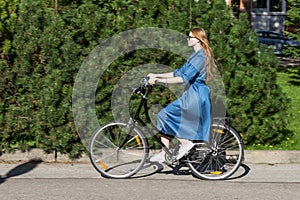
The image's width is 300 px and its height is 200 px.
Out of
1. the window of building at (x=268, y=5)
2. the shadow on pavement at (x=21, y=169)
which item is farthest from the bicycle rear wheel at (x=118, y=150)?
the window of building at (x=268, y=5)

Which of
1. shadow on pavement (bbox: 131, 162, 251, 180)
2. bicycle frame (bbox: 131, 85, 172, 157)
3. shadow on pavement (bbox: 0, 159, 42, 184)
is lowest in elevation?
shadow on pavement (bbox: 131, 162, 251, 180)

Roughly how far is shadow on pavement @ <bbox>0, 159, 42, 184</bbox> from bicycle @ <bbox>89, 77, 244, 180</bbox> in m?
0.93

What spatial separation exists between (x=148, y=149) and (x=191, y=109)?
717mm

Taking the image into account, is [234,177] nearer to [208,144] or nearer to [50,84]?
[208,144]

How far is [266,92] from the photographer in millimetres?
8797

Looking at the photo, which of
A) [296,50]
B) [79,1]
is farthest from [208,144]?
[296,50]

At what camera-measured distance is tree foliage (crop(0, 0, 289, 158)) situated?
8344mm

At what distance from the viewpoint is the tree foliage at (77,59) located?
8344mm

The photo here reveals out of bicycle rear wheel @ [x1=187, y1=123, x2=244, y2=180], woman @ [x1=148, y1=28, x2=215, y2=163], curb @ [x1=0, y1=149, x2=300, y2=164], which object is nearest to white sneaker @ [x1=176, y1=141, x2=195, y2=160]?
woman @ [x1=148, y1=28, x2=215, y2=163]

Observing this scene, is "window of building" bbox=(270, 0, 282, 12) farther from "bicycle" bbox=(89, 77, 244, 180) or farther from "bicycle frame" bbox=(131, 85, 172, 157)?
"bicycle frame" bbox=(131, 85, 172, 157)

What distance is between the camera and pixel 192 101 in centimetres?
725

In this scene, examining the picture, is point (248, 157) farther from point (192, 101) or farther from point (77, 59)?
point (77, 59)

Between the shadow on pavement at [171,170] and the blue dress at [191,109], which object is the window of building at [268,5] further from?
the blue dress at [191,109]

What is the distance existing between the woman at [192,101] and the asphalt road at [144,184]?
50 centimetres
